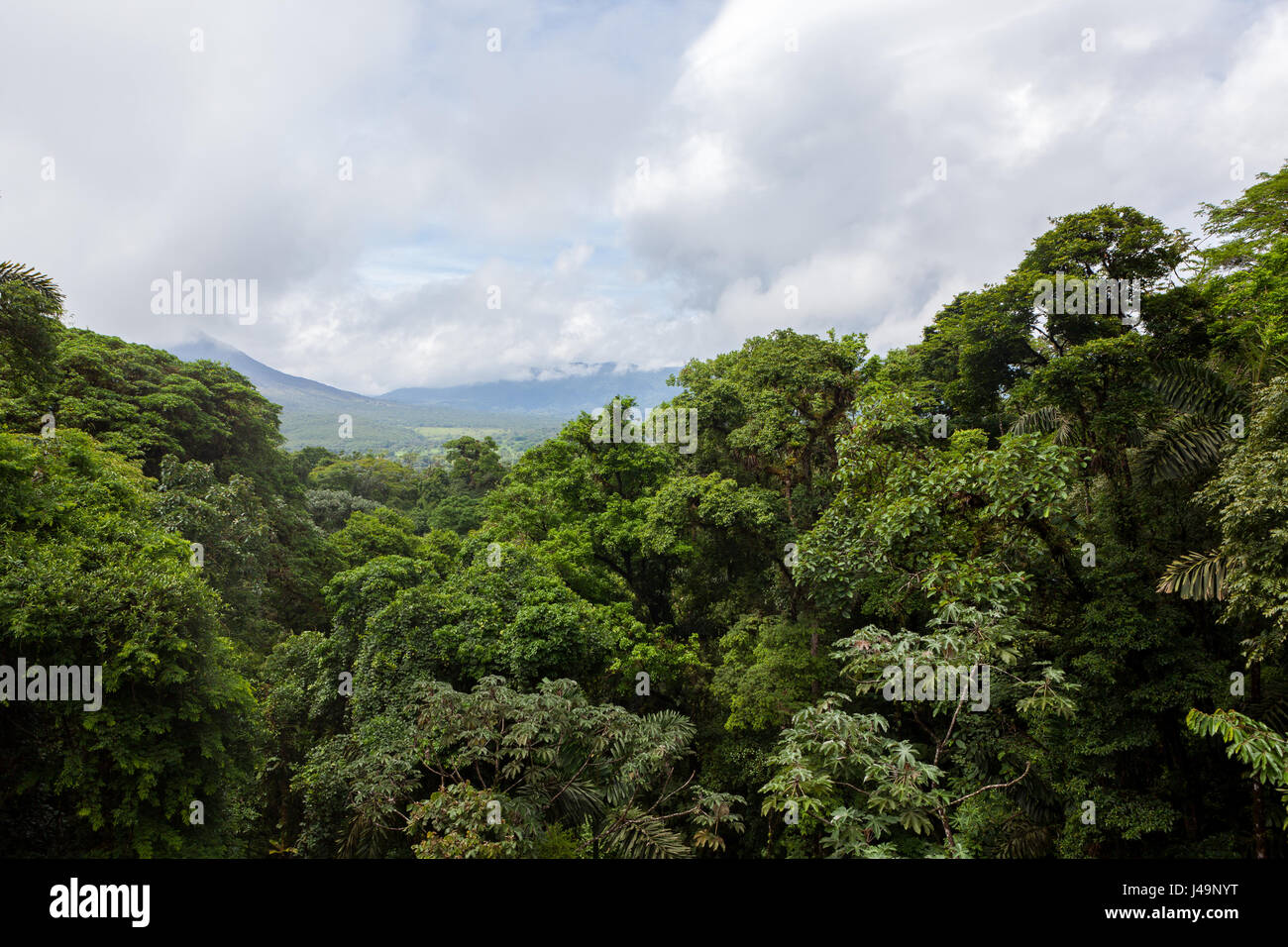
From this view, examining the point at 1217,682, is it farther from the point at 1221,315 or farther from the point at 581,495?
the point at 581,495

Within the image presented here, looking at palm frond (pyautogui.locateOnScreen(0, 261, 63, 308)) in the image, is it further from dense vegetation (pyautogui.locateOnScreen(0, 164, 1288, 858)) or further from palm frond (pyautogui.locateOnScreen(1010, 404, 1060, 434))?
palm frond (pyautogui.locateOnScreen(1010, 404, 1060, 434))

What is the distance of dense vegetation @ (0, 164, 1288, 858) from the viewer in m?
5.85

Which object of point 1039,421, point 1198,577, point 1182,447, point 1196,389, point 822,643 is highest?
point 1196,389

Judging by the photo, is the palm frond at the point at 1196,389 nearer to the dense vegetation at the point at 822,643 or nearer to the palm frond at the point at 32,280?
the dense vegetation at the point at 822,643

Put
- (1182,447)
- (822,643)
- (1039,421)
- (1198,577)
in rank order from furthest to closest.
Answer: (822,643)
(1039,421)
(1182,447)
(1198,577)

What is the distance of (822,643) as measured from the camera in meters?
11.2

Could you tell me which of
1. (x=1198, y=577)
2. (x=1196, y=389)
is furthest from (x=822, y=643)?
(x=1196, y=389)

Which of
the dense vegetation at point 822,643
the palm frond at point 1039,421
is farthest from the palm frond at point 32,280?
the palm frond at point 1039,421

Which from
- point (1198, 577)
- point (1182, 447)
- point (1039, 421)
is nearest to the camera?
point (1198, 577)

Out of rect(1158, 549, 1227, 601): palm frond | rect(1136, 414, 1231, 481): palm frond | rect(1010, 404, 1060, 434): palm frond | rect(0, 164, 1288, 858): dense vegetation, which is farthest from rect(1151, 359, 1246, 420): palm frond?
rect(1158, 549, 1227, 601): palm frond

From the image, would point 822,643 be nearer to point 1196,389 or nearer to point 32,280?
point 1196,389

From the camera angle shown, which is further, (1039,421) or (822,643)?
(822,643)
